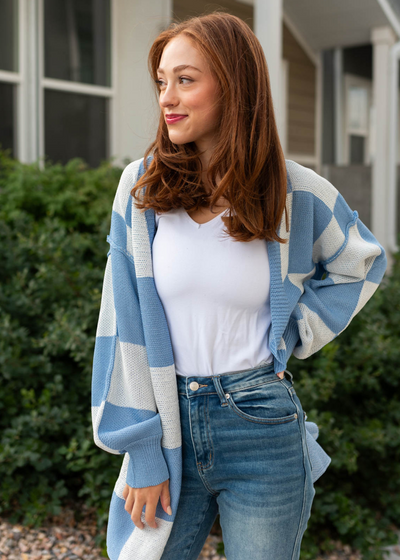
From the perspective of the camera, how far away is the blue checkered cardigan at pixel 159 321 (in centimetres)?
161

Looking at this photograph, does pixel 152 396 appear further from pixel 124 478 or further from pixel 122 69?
pixel 122 69

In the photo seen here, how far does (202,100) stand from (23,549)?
7.56 feet

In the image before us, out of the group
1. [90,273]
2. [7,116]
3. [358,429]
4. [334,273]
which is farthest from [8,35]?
[334,273]

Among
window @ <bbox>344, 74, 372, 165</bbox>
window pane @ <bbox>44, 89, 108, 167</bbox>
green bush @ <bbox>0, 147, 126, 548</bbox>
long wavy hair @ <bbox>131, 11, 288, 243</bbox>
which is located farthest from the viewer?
window @ <bbox>344, 74, 372, 165</bbox>

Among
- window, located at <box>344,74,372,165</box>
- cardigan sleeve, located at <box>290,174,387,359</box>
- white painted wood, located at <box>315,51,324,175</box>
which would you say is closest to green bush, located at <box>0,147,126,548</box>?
cardigan sleeve, located at <box>290,174,387,359</box>

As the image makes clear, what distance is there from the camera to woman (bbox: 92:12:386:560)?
160cm

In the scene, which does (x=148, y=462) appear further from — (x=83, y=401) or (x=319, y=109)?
(x=319, y=109)

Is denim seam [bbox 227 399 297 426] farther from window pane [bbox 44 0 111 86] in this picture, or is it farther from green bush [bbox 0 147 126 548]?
window pane [bbox 44 0 111 86]

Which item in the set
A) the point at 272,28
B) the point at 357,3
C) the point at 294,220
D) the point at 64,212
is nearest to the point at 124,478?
the point at 294,220

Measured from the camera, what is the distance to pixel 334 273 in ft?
6.16

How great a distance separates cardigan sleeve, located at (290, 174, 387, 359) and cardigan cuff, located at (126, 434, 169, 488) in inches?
21.6

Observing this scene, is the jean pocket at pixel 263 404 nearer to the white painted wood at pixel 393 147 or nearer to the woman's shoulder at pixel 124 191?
the woman's shoulder at pixel 124 191

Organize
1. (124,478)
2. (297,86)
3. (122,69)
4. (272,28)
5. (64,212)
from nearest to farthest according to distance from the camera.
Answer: (124,478) → (64,212) → (272,28) → (122,69) → (297,86)

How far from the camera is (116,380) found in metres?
1.69
